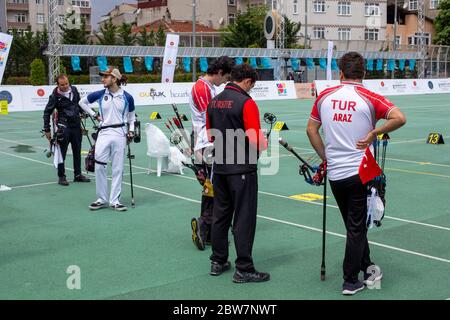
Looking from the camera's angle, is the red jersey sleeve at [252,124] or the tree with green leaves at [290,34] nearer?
the red jersey sleeve at [252,124]

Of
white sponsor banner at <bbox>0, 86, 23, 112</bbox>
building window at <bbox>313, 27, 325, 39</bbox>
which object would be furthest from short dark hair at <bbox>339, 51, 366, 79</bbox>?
building window at <bbox>313, 27, 325, 39</bbox>

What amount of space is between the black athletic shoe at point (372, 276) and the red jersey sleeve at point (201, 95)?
2681 millimetres

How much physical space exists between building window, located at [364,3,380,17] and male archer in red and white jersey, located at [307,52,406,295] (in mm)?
84461

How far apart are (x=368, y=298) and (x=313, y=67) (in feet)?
180

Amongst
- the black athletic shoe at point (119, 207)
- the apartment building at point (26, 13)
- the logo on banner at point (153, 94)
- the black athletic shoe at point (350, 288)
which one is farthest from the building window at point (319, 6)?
the black athletic shoe at point (350, 288)

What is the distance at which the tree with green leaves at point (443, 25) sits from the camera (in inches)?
3125

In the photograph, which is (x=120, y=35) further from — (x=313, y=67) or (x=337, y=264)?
(x=337, y=264)

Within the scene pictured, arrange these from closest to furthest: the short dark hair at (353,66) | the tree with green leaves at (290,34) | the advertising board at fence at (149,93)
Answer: the short dark hair at (353,66), the advertising board at fence at (149,93), the tree with green leaves at (290,34)

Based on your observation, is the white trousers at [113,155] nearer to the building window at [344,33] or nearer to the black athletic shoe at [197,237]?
the black athletic shoe at [197,237]

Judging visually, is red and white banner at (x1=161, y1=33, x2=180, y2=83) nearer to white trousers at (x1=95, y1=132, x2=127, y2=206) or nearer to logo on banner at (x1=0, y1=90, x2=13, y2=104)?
logo on banner at (x1=0, y1=90, x2=13, y2=104)

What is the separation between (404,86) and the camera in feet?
147

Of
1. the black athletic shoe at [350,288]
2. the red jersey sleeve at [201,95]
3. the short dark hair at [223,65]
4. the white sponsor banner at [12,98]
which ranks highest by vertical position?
the short dark hair at [223,65]

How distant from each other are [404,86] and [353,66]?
40683mm

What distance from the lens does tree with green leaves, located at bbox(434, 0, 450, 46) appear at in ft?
260
